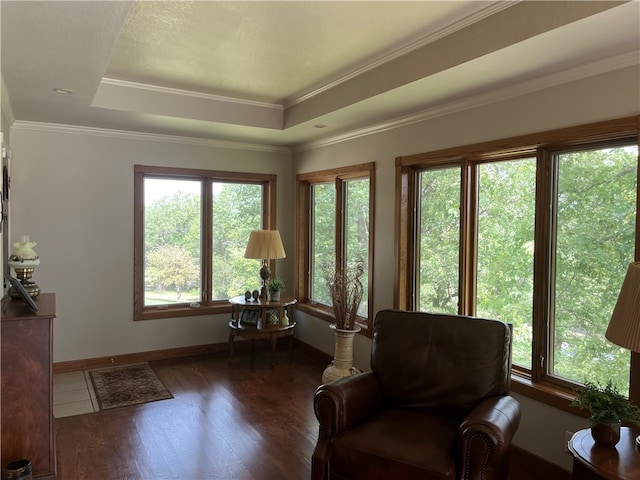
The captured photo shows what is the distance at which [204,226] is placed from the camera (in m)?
5.28

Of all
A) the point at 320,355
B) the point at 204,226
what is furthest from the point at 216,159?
the point at 320,355

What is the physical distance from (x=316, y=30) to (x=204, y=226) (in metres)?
3.06

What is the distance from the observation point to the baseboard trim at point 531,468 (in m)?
2.76

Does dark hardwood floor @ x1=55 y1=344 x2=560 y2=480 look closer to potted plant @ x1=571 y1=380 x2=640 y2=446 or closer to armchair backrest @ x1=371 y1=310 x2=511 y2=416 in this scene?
armchair backrest @ x1=371 y1=310 x2=511 y2=416

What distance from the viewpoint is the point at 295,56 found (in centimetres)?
312

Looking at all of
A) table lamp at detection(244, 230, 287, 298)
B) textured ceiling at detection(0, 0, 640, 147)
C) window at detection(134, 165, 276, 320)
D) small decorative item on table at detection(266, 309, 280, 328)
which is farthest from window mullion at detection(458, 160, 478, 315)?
window at detection(134, 165, 276, 320)

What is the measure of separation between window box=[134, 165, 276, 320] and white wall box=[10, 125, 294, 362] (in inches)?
5.4

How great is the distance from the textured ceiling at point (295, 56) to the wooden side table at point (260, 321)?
5.73 feet

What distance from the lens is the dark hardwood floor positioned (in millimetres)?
2846

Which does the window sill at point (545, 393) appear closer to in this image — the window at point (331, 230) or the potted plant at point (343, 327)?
the potted plant at point (343, 327)

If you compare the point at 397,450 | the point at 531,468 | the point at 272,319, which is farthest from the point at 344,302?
the point at 397,450

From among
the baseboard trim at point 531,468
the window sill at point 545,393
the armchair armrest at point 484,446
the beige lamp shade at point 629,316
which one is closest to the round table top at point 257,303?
the window sill at point 545,393

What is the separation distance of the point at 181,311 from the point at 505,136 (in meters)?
3.68

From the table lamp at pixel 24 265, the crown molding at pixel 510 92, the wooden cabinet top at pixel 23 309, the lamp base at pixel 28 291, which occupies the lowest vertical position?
the wooden cabinet top at pixel 23 309
